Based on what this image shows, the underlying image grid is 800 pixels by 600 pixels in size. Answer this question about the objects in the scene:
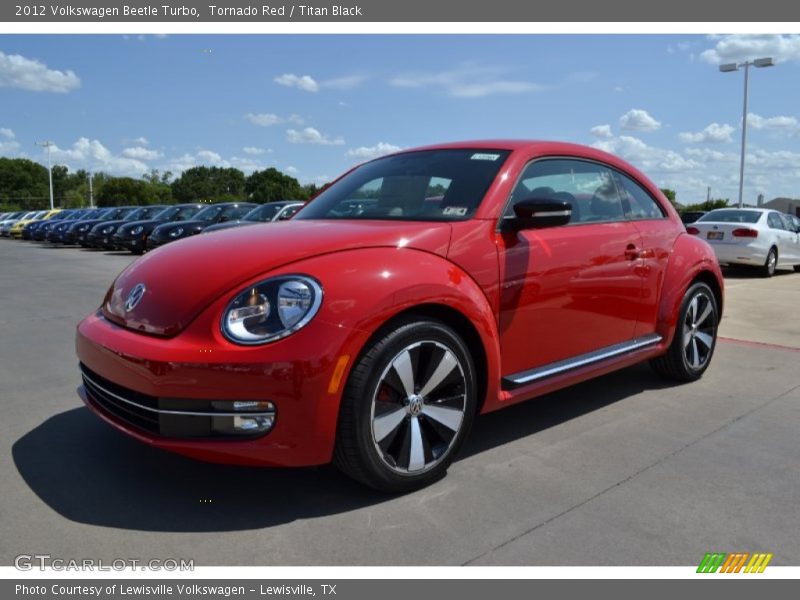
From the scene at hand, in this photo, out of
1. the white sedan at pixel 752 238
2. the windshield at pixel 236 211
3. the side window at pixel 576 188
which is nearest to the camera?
the side window at pixel 576 188

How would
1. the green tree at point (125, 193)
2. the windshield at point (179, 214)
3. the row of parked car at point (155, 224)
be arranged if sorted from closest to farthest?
the row of parked car at point (155, 224) → the windshield at point (179, 214) → the green tree at point (125, 193)

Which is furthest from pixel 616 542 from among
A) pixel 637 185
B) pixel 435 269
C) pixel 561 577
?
pixel 637 185

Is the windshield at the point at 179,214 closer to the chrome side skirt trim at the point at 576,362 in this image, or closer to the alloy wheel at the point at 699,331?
the alloy wheel at the point at 699,331

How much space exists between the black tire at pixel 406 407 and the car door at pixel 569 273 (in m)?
0.42

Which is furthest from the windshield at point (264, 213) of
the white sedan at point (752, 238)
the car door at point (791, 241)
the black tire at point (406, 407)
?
the black tire at point (406, 407)

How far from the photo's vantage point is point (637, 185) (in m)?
4.67

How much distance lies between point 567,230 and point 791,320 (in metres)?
5.47

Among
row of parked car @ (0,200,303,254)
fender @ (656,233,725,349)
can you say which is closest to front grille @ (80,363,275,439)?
fender @ (656,233,725,349)

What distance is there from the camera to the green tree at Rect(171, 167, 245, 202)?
94744mm

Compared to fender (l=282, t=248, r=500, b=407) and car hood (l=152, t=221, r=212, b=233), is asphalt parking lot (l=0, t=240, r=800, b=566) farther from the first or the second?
car hood (l=152, t=221, r=212, b=233)

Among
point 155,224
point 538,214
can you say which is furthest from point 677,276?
point 155,224

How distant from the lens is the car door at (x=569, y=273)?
11.4 feet

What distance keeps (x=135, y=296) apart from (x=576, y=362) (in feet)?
7.66
